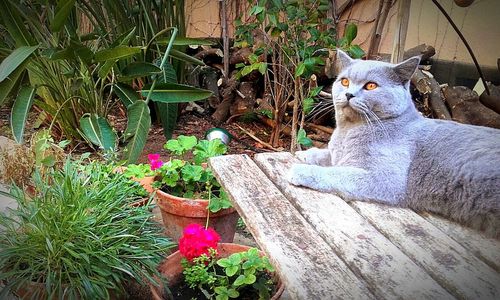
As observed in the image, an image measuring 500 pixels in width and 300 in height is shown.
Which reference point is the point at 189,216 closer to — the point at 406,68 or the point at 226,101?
the point at 406,68

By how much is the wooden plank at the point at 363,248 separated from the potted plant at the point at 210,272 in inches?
12.1

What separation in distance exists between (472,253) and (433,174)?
0.92 ft

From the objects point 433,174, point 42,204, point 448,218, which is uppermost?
point 433,174

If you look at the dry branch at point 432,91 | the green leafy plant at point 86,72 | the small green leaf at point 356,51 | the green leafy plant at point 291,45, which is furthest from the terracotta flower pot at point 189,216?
the dry branch at point 432,91

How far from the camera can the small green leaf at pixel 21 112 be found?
2.15 m

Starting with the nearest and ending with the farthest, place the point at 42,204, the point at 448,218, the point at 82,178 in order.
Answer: the point at 448,218 < the point at 42,204 < the point at 82,178

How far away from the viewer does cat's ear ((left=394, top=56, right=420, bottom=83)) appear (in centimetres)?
132

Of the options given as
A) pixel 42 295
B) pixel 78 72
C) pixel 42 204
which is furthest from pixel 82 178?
pixel 78 72

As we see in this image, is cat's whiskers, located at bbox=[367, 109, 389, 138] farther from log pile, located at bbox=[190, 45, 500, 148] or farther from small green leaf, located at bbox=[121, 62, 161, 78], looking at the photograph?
small green leaf, located at bbox=[121, 62, 161, 78]

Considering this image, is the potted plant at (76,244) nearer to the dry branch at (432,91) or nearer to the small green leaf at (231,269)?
the small green leaf at (231,269)

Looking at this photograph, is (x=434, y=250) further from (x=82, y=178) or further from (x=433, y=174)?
(x=82, y=178)

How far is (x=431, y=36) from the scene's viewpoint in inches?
113

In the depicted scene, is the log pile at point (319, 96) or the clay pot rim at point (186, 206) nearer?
the clay pot rim at point (186, 206)

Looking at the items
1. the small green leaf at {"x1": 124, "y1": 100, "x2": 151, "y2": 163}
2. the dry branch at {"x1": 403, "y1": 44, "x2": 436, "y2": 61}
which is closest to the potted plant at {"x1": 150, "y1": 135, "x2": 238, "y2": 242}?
the small green leaf at {"x1": 124, "y1": 100, "x2": 151, "y2": 163}
